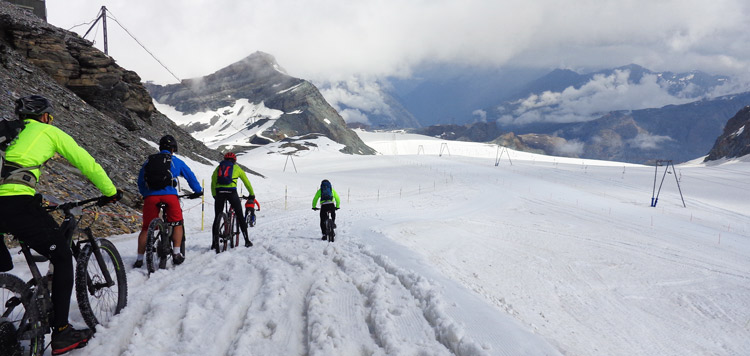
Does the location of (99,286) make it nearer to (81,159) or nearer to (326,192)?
(81,159)

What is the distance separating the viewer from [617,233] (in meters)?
25.8

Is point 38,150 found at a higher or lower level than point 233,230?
higher

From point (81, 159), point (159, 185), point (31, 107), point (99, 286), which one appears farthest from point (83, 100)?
point (81, 159)

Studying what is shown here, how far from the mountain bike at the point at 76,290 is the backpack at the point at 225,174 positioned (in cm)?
441

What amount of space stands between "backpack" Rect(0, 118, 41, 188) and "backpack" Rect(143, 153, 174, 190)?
286 cm

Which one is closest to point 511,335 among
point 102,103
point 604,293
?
point 604,293

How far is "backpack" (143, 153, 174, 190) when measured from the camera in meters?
6.42

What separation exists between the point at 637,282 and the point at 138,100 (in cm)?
3741

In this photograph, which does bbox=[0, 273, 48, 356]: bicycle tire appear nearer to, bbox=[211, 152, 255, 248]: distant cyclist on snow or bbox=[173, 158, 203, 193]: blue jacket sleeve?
bbox=[173, 158, 203, 193]: blue jacket sleeve

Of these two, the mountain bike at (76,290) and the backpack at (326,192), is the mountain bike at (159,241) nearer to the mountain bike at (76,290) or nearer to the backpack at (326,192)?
the mountain bike at (76,290)

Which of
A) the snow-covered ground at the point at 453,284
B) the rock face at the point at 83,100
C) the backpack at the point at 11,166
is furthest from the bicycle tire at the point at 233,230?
the backpack at the point at 11,166

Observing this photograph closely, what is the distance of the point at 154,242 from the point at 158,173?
47.8 inches

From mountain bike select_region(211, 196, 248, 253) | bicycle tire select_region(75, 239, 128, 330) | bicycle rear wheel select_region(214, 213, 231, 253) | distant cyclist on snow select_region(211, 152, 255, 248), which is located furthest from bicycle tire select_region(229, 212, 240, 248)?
bicycle tire select_region(75, 239, 128, 330)

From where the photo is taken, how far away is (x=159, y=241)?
6859 mm
